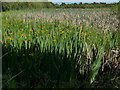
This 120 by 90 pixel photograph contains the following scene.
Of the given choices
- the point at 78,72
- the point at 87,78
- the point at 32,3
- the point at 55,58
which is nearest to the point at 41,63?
the point at 55,58

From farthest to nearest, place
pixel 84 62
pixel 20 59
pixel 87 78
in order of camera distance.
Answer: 1. pixel 20 59
2. pixel 87 78
3. pixel 84 62

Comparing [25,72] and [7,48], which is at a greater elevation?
[7,48]

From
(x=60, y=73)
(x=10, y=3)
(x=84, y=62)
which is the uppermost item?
(x=10, y=3)

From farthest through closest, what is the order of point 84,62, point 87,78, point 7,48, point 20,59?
point 7,48 < point 20,59 < point 87,78 < point 84,62

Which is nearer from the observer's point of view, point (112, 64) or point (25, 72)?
point (25, 72)

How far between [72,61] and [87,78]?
42 centimetres

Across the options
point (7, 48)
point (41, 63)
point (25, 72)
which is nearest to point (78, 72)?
point (41, 63)

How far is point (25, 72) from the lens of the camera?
2.18m

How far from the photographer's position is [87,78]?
2.42 metres

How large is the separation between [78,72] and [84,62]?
21 centimetres

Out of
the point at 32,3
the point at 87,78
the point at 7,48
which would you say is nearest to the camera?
the point at 87,78

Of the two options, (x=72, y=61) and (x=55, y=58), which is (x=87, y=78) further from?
(x=55, y=58)

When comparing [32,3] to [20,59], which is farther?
[32,3]

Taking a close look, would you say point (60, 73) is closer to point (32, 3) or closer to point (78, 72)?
point (78, 72)
